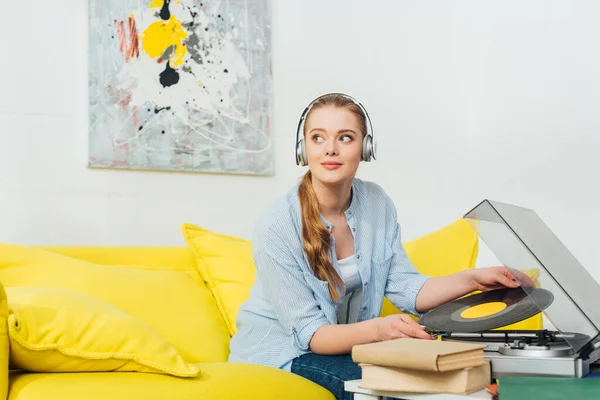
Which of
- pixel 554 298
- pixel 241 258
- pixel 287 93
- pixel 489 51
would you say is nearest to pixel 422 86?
pixel 489 51

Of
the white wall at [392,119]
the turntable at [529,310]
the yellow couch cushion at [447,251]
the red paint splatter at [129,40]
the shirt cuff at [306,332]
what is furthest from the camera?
the red paint splatter at [129,40]

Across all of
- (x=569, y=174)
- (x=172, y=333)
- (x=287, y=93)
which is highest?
(x=287, y=93)

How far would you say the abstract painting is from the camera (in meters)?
2.50

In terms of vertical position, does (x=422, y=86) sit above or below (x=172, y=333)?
Result: above

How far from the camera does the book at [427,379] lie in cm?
101

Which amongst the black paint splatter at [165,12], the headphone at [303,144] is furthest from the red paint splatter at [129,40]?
the headphone at [303,144]

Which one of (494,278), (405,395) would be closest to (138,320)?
(405,395)

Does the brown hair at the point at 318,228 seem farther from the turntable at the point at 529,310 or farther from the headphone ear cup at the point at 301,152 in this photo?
the turntable at the point at 529,310

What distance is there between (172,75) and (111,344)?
4.62 feet

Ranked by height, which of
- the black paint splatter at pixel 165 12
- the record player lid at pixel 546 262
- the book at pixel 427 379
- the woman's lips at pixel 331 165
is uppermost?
the black paint splatter at pixel 165 12

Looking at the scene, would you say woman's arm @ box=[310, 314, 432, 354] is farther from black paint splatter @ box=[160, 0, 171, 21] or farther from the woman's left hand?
black paint splatter @ box=[160, 0, 171, 21]

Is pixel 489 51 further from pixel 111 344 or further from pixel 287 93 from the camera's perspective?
pixel 111 344

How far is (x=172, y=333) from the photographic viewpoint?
6.00 feet

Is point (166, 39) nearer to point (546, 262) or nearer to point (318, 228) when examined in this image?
point (318, 228)
